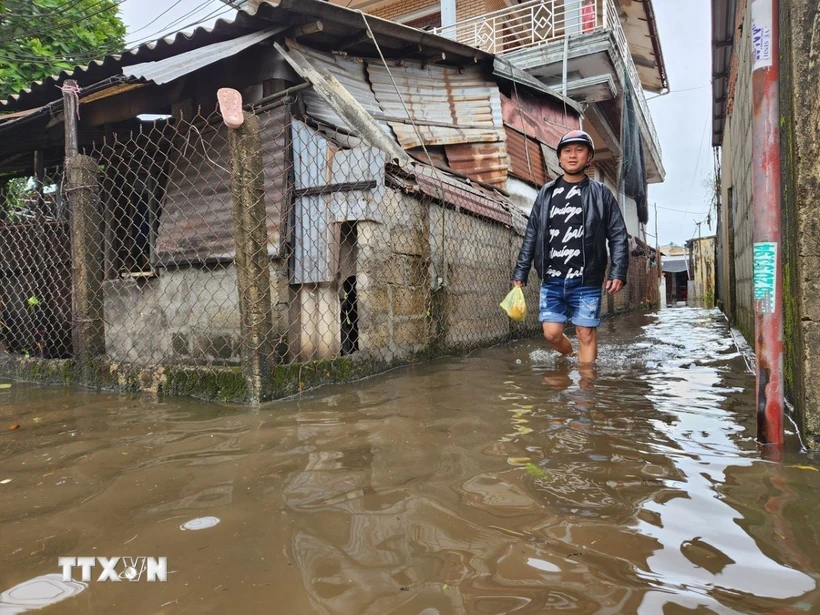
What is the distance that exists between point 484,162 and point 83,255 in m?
5.41

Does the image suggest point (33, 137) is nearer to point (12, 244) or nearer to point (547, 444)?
point (12, 244)

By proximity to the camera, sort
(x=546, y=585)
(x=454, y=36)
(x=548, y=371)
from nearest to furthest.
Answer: (x=546, y=585) < (x=548, y=371) < (x=454, y=36)

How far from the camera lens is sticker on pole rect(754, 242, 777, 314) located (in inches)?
71.5

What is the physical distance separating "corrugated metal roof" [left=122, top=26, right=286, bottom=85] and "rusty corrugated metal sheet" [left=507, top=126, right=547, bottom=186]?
4280mm

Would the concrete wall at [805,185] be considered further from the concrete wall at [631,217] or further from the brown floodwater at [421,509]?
the concrete wall at [631,217]

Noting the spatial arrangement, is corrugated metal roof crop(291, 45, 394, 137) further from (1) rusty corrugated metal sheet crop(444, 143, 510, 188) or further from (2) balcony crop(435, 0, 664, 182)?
(2) balcony crop(435, 0, 664, 182)

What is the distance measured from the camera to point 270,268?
400cm

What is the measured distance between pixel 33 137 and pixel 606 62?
9146mm

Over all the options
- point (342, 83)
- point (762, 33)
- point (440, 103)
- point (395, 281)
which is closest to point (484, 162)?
point (440, 103)

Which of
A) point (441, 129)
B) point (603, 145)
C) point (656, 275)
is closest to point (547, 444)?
point (441, 129)

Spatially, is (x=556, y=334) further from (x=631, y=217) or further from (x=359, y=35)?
(x=631, y=217)

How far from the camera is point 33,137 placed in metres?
5.80

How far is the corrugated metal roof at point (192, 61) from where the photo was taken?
3688 mm

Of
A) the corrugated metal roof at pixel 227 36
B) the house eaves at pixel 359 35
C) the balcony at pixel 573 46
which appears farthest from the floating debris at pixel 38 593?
the balcony at pixel 573 46
